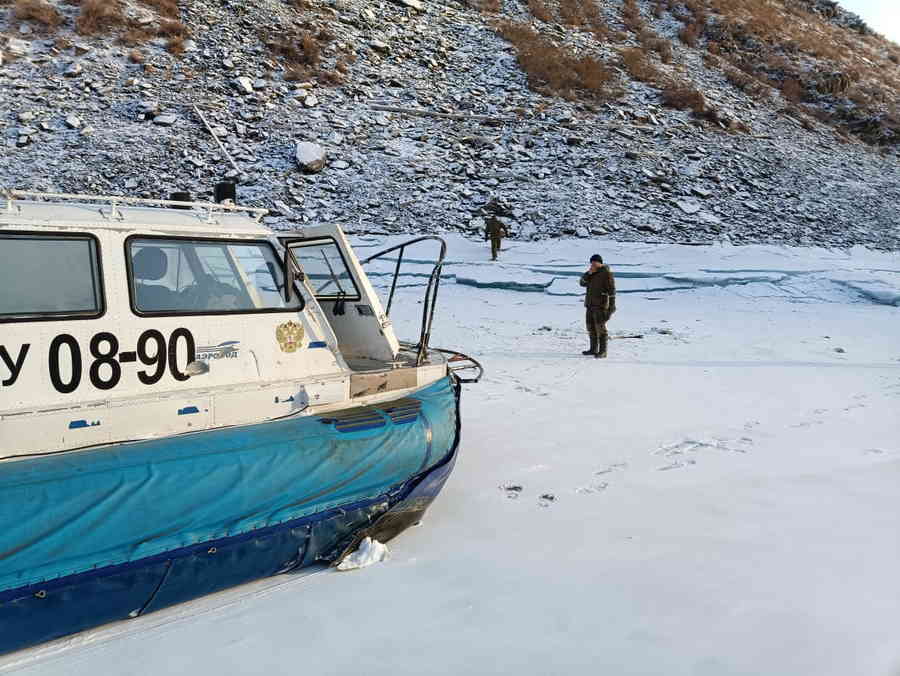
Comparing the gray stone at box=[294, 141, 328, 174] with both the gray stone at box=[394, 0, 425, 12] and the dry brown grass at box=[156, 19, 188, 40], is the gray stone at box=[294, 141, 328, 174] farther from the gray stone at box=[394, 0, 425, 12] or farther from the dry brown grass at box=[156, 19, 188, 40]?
the gray stone at box=[394, 0, 425, 12]

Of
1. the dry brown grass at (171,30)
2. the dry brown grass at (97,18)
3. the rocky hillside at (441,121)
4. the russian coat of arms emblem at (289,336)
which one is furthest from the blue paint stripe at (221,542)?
the dry brown grass at (97,18)

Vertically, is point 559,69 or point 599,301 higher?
point 559,69

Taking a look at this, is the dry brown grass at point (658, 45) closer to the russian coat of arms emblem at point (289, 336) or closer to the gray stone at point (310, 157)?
the gray stone at point (310, 157)

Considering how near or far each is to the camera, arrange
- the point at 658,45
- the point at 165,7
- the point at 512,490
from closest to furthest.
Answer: the point at 512,490
the point at 165,7
the point at 658,45

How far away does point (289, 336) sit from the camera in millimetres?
3945

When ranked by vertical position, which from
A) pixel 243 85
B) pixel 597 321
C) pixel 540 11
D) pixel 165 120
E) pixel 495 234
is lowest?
pixel 597 321

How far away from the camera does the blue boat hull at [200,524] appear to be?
107 inches

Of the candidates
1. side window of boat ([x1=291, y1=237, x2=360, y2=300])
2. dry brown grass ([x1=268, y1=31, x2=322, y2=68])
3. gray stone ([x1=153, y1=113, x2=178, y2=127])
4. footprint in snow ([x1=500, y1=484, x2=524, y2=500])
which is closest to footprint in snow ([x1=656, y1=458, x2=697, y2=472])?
footprint in snow ([x1=500, y1=484, x2=524, y2=500])

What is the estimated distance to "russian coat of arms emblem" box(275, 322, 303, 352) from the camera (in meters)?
3.90

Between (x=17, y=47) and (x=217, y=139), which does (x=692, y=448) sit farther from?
(x=17, y=47)

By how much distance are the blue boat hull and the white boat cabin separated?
0.21 m

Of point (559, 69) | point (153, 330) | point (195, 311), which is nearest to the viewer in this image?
point (153, 330)

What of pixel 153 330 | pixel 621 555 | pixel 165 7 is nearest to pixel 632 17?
pixel 165 7

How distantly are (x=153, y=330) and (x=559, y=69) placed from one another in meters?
23.5
